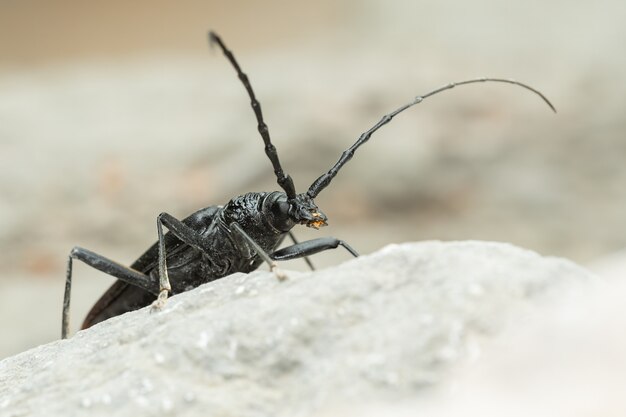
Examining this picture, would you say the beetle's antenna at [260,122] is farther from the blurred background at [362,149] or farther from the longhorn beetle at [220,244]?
the blurred background at [362,149]

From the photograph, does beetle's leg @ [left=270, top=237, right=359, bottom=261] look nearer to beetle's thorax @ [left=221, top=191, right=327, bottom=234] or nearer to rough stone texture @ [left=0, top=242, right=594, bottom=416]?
beetle's thorax @ [left=221, top=191, right=327, bottom=234]

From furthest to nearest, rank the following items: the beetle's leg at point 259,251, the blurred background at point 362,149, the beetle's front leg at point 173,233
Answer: the blurred background at point 362,149
the beetle's front leg at point 173,233
the beetle's leg at point 259,251

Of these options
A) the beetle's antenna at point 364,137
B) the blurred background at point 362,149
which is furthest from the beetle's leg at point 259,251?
the blurred background at point 362,149

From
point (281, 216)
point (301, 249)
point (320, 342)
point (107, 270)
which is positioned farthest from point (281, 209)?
point (320, 342)

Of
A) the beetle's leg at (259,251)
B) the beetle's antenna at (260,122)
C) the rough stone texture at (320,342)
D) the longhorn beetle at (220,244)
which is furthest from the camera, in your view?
the longhorn beetle at (220,244)

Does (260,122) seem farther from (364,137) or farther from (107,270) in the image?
(107,270)

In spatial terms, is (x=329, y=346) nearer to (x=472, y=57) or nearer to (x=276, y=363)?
(x=276, y=363)

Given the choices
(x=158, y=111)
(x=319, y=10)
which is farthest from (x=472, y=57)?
(x=158, y=111)
